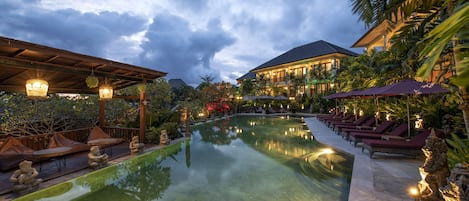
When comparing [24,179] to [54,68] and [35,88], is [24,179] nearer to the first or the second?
[35,88]

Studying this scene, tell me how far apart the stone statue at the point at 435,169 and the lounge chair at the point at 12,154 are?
8607mm

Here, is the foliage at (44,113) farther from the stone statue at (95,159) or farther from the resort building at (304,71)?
the resort building at (304,71)

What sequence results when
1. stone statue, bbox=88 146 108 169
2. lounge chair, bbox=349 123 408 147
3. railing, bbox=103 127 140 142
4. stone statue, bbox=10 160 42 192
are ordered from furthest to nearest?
railing, bbox=103 127 140 142, lounge chair, bbox=349 123 408 147, stone statue, bbox=88 146 108 169, stone statue, bbox=10 160 42 192

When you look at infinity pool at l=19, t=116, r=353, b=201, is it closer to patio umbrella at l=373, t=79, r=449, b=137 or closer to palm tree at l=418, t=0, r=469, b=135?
patio umbrella at l=373, t=79, r=449, b=137

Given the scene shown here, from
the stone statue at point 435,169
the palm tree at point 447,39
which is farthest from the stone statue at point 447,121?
the palm tree at point 447,39

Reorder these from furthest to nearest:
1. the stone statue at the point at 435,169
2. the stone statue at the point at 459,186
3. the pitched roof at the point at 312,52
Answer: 1. the pitched roof at the point at 312,52
2. the stone statue at the point at 435,169
3. the stone statue at the point at 459,186

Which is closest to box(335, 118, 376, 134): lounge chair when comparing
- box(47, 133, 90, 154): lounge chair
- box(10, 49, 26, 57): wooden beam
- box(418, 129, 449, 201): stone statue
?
box(418, 129, 449, 201): stone statue

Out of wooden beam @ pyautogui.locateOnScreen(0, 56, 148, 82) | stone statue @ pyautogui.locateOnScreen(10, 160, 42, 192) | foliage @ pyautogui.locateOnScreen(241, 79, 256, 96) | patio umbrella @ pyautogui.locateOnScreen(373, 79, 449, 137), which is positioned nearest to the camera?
stone statue @ pyautogui.locateOnScreen(10, 160, 42, 192)

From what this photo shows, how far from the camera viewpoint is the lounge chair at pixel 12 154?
5375mm

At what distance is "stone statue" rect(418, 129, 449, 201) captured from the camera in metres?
3.13

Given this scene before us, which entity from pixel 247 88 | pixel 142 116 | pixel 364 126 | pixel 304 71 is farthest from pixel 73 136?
pixel 304 71

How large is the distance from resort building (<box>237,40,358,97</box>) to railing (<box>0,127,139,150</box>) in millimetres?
27153

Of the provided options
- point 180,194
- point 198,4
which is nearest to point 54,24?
point 198,4

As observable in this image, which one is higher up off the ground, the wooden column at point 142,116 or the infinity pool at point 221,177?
the wooden column at point 142,116
